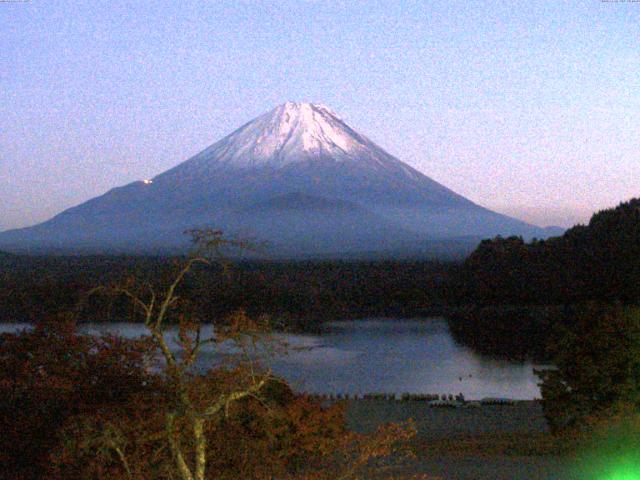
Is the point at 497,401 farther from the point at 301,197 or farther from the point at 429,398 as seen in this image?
the point at 301,197

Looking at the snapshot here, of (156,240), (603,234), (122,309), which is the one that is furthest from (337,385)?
(156,240)

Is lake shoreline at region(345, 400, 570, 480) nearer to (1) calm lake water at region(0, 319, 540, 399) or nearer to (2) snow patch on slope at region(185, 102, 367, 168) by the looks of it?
(1) calm lake water at region(0, 319, 540, 399)

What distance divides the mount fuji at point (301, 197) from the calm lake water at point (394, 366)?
60.0 m

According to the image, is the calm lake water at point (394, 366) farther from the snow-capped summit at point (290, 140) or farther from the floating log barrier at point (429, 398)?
the snow-capped summit at point (290, 140)

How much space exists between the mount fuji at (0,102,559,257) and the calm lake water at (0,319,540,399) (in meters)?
60.0

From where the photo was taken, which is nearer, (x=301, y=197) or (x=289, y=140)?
(x=289, y=140)

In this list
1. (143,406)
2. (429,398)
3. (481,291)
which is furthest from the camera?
(481,291)

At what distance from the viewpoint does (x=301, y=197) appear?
330 feet

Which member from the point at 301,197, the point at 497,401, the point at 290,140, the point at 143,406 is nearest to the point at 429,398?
the point at 497,401

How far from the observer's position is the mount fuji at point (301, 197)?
307ft

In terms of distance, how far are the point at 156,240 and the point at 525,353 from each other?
6961 centimetres

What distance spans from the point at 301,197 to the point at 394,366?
256ft

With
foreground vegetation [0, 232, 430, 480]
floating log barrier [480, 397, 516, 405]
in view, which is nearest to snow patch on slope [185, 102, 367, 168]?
floating log barrier [480, 397, 516, 405]

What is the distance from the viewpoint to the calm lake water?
19.1 m
